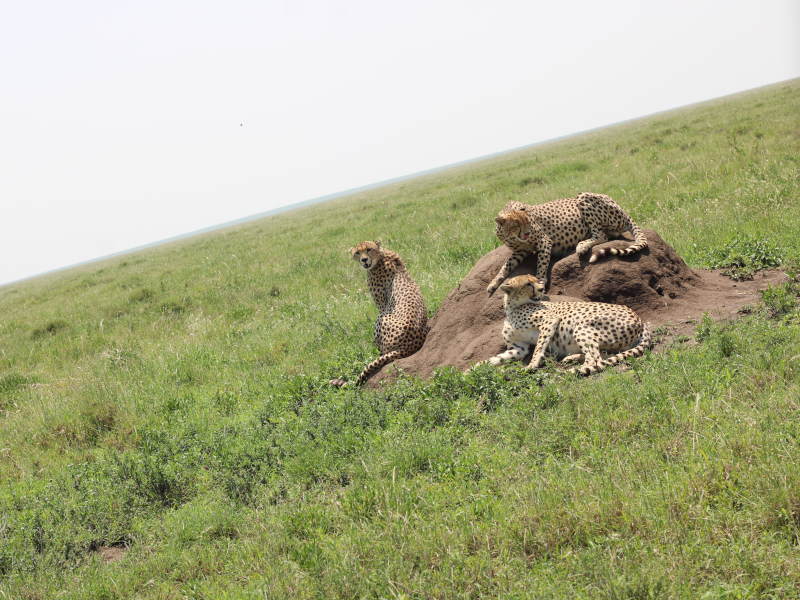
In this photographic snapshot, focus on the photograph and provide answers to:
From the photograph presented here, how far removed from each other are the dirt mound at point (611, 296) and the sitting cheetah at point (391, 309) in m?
0.24

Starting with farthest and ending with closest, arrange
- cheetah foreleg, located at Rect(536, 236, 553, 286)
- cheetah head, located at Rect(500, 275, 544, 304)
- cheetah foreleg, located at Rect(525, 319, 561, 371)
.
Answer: cheetah foreleg, located at Rect(536, 236, 553, 286) < cheetah head, located at Rect(500, 275, 544, 304) < cheetah foreleg, located at Rect(525, 319, 561, 371)

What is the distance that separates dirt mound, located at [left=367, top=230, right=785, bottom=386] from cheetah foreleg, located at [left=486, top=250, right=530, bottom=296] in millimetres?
85

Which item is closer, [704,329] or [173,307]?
[704,329]

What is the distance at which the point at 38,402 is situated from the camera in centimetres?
963

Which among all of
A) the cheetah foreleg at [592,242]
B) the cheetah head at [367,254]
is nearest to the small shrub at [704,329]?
the cheetah foreleg at [592,242]

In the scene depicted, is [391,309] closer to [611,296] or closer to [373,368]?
[373,368]

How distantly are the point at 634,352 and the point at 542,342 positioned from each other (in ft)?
2.95

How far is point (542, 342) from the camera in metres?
6.67

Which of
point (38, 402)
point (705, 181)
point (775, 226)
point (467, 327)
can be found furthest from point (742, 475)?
point (705, 181)

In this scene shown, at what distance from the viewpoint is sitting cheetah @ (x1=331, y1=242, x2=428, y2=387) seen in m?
8.16

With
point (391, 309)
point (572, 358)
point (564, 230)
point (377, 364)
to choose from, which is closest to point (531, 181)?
point (564, 230)

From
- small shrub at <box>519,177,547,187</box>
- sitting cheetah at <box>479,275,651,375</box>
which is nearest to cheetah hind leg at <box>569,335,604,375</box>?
sitting cheetah at <box>479,275,651,375</box>

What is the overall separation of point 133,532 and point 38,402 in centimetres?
497

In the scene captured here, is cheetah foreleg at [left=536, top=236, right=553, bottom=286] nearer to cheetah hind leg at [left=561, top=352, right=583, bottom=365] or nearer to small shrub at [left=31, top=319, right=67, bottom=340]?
cheetah hind leg at [left=561, top=352, right=583, bottom=365]
